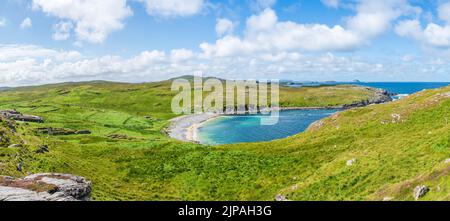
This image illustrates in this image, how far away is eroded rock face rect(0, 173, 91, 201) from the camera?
24.7m

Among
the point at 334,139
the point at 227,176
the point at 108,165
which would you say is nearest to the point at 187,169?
the point at 227,176

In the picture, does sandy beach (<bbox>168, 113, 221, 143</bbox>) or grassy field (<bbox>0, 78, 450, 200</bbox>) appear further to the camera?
sandy beach (<bbox>168, 113, 221, 143</bbox>)

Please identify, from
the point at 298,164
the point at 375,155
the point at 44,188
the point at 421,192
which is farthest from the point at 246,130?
the point at 421,192

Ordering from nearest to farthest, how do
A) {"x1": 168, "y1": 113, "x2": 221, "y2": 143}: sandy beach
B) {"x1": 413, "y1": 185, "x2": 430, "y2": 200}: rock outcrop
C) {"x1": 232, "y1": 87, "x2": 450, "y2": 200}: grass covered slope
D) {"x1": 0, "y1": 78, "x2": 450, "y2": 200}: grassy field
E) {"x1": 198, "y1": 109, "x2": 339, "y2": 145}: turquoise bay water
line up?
1. {"x1": 413, "y1": 185, "x2": 430, "y2": 200}: rock outcrop
2. {"x1": 232, "y1": 87, "x2": 450, "y2": 200}: grass covered slope
3. {"x1": 0, "y1": 78, "x2": 450, "y2": 200}: grassy field
4. {"x1": 198, "y1": 109, "x2": 339, "y2": 145}: turquoise bay water
5. {"x1": 168, "y1": 113, "x2": 221, "y2": 143}: sandy beach

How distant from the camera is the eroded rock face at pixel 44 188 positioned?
2466cm

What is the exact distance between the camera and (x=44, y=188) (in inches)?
→ 1077

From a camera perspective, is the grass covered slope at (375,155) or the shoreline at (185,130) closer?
the grass covered slope at (375,155)

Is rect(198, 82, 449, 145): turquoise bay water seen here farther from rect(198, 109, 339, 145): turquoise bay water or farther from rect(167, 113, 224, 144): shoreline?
rect(167, 113, 224, 144): shoreline

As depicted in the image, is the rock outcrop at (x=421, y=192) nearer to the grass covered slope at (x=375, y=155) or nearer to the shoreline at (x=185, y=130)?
the grass covered slope at (x=375, y=155)

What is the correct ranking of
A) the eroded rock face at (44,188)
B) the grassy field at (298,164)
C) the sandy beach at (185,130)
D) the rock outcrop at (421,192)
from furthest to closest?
the sandy beach at (185,130) < the grassy field at (298,164) < the eroded rock face at (44,188) < the rock outcrop at (421,192)

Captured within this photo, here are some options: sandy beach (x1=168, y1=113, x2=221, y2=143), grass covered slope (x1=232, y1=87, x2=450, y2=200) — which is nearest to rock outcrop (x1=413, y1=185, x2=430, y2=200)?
grass covered slope (x1=232, y1=87, x2=450, y2=200)

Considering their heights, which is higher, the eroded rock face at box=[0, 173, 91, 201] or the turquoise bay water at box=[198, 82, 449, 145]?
the eroded rock face at box=[0, 173, 91, 201]

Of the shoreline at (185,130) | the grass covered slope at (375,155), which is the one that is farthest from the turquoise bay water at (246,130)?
the grass covered slope at (375,155)

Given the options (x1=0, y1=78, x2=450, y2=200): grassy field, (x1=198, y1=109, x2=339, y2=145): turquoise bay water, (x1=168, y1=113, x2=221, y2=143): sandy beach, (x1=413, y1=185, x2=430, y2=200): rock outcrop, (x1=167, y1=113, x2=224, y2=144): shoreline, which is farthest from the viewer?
(x1=168, y1=113, x2=221, y2=143): sandy beach
